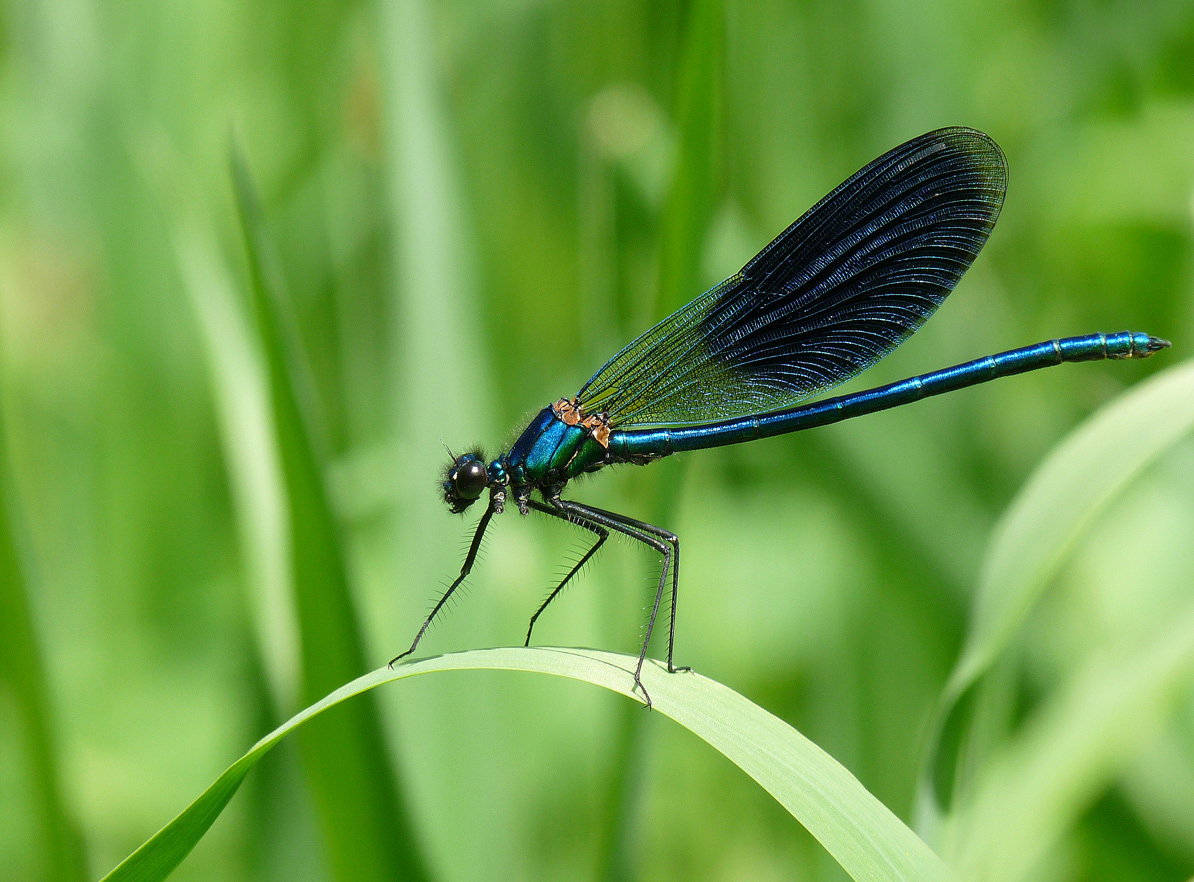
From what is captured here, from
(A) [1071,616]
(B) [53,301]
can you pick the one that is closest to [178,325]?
(B) [53,301]

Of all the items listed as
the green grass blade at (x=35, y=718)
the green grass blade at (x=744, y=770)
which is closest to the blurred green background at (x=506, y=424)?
the green grass blade at (x=35, y=718)

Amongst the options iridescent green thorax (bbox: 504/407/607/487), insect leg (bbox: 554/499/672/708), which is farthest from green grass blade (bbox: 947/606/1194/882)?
iridescent green thorax (bbox: 504/407/607/487)

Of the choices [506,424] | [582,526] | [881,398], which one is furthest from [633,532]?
[506,424]

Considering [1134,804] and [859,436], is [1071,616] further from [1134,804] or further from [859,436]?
[859,436]

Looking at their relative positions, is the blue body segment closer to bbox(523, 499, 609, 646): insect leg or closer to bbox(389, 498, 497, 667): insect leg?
bbox(523, 499, 609, 646): insect leg

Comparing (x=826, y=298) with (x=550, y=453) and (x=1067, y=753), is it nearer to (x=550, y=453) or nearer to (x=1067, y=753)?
(x=550, y=453)

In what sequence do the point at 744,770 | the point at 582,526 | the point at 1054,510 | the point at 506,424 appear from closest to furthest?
the point at 744,770 < the point at 1054,510 < the point at 582,526 < the point at 506,424
